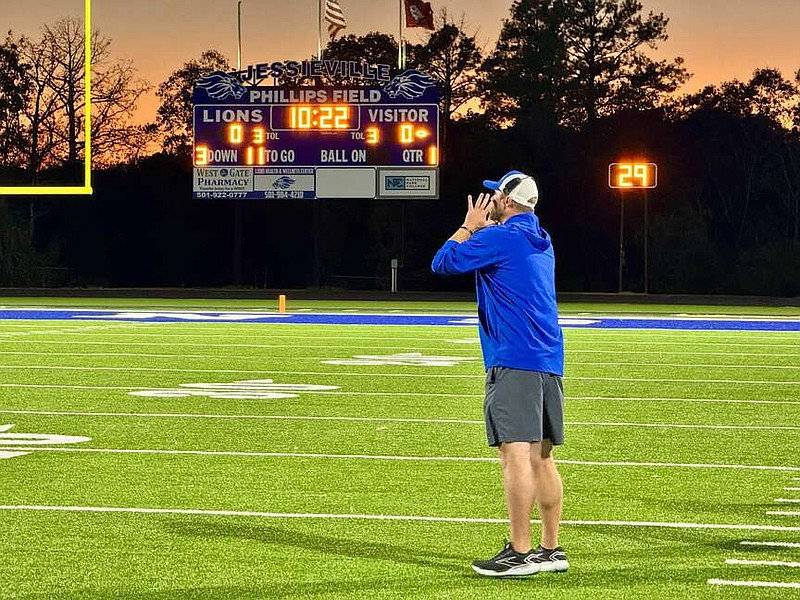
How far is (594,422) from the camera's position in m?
12.0

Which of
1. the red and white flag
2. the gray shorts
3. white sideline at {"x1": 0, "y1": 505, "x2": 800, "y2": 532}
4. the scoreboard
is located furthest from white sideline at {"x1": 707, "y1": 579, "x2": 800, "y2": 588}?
the red and white flag

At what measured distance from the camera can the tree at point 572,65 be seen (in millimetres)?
68000

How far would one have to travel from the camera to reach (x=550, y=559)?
21.1ft

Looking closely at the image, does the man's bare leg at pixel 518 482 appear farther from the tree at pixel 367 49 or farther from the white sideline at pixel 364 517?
the tree at pixel 367 49

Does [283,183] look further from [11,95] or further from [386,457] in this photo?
[386,457]

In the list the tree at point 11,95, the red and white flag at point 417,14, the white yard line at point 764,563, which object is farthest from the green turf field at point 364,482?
the tree at point 11,95

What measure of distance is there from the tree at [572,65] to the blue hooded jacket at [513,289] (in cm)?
6115

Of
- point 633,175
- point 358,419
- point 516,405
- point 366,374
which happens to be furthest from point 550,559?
point 633,175

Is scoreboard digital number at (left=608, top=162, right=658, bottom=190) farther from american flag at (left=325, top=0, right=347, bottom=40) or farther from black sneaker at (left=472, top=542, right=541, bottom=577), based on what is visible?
black sneaker at (left=472, top=542, right=541, bottom=577)

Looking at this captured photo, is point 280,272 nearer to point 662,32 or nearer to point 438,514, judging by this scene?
point 662,32

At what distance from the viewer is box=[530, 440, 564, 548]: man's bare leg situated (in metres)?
6.39

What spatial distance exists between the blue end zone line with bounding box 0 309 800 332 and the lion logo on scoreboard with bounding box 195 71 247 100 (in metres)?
8.44

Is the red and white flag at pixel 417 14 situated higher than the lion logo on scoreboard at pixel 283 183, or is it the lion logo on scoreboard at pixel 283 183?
the red and white flag at pixel 417 14

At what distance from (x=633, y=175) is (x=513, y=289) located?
3829 cm
